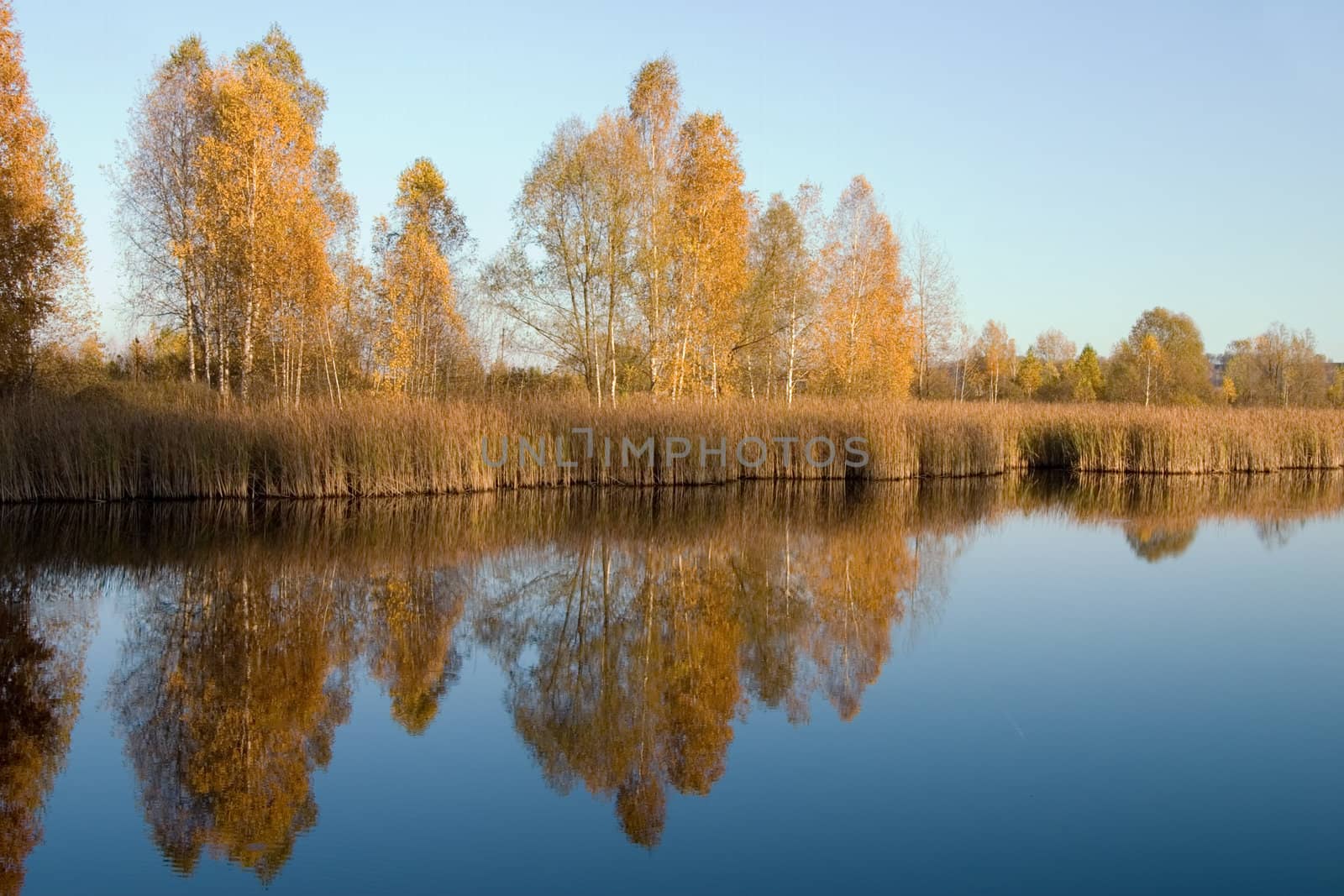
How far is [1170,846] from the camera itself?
3277 millimetres

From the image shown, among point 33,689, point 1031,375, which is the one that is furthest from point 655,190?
point 1031,375

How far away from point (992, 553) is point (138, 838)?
768cm

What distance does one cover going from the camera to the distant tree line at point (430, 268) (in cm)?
1708

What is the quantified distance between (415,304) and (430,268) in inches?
37.9

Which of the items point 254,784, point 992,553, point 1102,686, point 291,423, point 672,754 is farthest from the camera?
point 291,423

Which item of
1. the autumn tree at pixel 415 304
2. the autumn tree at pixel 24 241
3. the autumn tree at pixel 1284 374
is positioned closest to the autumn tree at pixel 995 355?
the autumn tree at pixel 1284 374

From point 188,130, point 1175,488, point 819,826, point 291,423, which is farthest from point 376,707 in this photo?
point 188,130

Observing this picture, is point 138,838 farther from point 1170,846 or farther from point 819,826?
point 1170,846

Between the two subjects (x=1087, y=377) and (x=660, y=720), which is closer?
(x=660, y=720)

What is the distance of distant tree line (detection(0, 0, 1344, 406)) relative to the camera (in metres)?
17.1

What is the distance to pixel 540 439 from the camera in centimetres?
1480

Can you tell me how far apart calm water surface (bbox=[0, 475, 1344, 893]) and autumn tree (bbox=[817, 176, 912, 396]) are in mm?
17310

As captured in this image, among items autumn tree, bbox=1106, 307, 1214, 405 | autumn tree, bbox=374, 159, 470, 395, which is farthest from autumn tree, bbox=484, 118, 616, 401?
autumn tree, bbox=1106, 307, 1214, 405

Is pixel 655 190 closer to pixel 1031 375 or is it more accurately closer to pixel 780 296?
pixel 780 296
